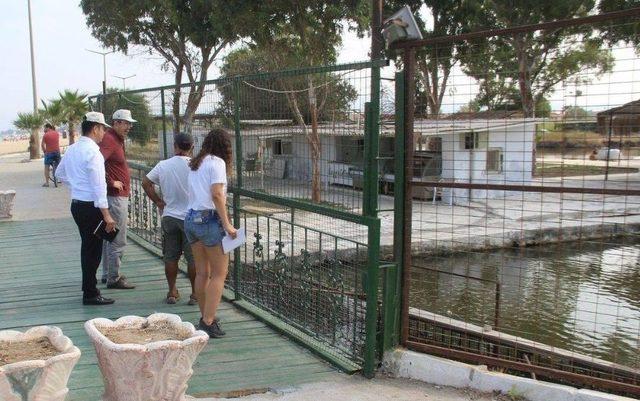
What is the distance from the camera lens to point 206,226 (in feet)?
14.8

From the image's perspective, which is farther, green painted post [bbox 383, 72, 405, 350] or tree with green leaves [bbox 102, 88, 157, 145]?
tree with green leaves [bbox 102, 88, 157, 145]

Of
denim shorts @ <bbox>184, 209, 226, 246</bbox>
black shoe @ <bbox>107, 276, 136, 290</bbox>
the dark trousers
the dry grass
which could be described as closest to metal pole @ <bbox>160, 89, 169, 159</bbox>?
black shoe @ <bbox>107, 276, 136, 290</bbox>

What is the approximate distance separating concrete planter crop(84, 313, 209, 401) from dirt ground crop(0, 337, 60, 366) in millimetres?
241

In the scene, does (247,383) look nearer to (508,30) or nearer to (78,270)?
(508,30)

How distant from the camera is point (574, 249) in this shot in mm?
17844

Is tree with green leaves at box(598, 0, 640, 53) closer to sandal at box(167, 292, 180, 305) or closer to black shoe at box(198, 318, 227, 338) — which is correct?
black shoe at box(198, 318, 227, 338)

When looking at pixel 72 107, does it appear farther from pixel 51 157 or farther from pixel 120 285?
pixel 120 285

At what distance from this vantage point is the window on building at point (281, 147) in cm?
511

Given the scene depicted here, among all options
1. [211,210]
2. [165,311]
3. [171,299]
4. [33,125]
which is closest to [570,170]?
[211,210]

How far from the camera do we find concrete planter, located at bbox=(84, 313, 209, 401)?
3.08 m

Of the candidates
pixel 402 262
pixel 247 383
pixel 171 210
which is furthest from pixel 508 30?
pixel 171 210

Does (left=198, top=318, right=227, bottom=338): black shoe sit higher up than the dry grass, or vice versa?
the dry grass

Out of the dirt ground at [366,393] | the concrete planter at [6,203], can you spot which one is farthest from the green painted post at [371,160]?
the concrete planter at [6,203]

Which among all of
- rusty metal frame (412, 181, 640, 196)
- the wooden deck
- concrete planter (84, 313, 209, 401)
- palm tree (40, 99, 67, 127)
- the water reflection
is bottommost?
the water reflection
